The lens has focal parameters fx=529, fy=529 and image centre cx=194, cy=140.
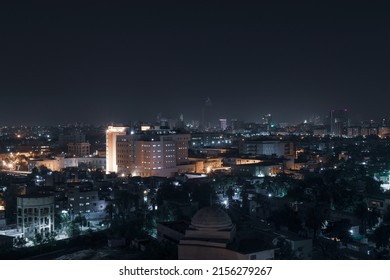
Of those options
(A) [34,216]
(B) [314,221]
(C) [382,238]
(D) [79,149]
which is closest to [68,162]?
(D) [79,149]

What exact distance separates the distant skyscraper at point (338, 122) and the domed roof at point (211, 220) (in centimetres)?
2681

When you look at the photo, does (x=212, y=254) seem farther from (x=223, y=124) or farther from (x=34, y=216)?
(x=223, y=124)

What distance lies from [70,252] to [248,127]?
100ft

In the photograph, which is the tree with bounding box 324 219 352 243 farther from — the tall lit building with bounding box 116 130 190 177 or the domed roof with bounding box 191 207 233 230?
the tall lit building with bounding box 116 130 190 177

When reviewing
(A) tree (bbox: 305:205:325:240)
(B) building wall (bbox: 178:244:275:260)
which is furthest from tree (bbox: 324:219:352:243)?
(B) building wall (bbox: 178:244:275:260)

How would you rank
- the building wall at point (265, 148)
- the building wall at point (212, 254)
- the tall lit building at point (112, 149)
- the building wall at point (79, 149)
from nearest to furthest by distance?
the building wall at point (212, 254) < the tall lit building at point (112, 149) < the building wall at point (265, 148) < the building wall at point (79, 149)

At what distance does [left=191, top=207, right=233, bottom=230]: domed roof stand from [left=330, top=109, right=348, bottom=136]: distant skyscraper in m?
26.8

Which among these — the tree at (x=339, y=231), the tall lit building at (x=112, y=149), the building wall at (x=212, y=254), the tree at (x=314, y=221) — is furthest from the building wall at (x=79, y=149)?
the building wall at (x=212, y=254)

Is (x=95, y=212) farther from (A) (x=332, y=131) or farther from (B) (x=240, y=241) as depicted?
(A) (x=332, y=131)

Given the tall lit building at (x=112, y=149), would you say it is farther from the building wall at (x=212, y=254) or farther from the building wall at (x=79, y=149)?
the building wall at (x=212, y=254)

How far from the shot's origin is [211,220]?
4387mm

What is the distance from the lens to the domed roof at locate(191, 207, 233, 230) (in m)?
4.35

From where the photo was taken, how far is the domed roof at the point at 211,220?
435cm

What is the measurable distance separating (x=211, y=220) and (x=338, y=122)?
89.6 ft
